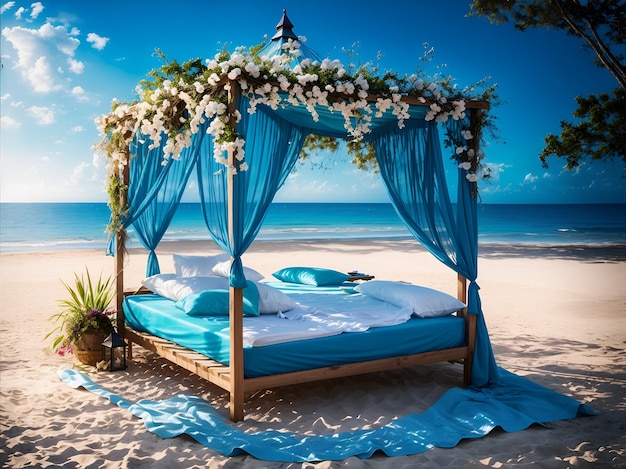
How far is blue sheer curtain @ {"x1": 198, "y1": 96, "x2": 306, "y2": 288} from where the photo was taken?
4125mm

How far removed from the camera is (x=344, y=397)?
4.60 m

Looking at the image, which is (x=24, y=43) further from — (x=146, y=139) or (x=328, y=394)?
(x=328, y=394)

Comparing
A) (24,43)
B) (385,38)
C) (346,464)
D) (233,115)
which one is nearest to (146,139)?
(233,115)

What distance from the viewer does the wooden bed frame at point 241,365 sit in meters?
4.03

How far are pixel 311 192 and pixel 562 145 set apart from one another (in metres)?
24.9

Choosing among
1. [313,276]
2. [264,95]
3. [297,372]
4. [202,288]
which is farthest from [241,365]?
[313,276]

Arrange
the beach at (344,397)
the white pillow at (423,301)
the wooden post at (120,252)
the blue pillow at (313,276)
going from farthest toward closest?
1. the blue pillow at (313,276)
2. the wooden post at (120,252)
3. the white pillow at (423,301)
4. the beach at (344,397)

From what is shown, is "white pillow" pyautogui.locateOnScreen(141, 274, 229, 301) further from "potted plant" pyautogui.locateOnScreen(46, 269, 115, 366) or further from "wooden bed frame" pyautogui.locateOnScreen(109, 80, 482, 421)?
"potted plant" pyautogui.locateOnScreen(46, 269, 115, 366)

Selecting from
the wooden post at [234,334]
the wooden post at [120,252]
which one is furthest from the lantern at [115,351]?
the wooden post at [234,334]

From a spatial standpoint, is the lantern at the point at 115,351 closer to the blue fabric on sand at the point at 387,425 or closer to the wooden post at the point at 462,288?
the blue fabric on sand at the point at 387,425

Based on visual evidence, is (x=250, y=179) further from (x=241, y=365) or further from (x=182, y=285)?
(x=182, y=285)

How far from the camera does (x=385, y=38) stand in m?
15.7

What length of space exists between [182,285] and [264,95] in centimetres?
206

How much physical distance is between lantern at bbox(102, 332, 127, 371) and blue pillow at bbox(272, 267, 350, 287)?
2.17m
